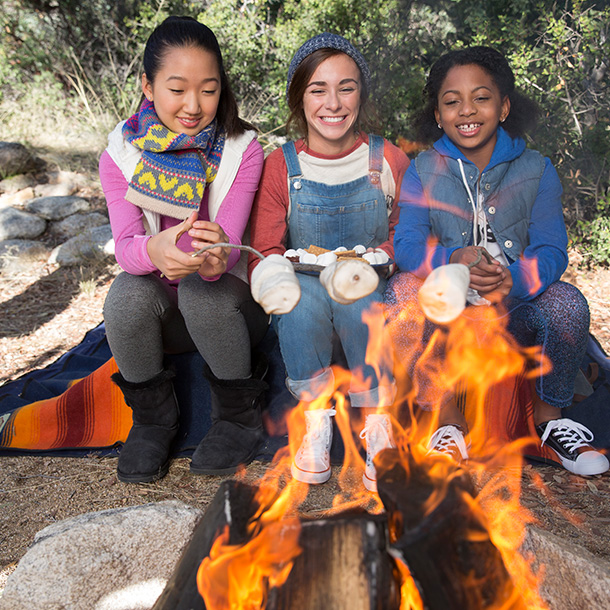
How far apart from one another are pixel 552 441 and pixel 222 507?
1.53m

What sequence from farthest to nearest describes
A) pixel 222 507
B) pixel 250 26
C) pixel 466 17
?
pixel 250 26 → pixel 466 17 → pixel 222 507

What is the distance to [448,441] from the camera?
2139 millimetres

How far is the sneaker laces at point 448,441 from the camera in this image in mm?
2111

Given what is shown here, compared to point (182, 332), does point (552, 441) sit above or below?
below

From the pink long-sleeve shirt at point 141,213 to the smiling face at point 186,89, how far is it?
10.2 inches

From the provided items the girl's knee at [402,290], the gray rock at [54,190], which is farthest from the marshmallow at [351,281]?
the gray rock at [54,190]

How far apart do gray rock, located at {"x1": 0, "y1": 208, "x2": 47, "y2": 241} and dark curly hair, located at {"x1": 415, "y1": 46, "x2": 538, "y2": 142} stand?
4.62 meters

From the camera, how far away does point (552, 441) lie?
2.21 meters

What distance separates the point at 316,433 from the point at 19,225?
486 cm

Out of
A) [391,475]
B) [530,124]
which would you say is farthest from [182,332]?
[530,124]

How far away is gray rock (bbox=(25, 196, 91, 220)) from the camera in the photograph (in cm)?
607

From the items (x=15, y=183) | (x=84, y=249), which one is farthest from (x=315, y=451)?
(x=15, y=183)

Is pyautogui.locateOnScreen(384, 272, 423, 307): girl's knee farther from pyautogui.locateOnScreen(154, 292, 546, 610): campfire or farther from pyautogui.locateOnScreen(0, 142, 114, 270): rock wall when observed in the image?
pyautogui.locateOnScreen(0, 142, 114, 270): rock wall

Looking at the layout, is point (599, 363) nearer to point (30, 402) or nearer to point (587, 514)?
point (587, 514)
